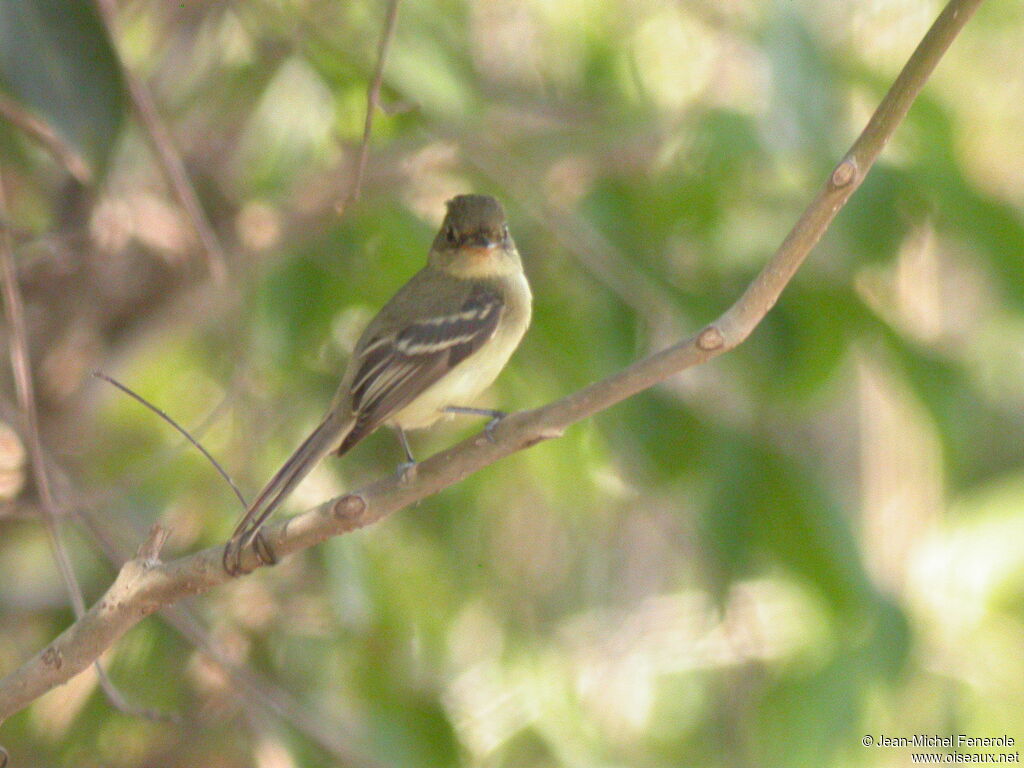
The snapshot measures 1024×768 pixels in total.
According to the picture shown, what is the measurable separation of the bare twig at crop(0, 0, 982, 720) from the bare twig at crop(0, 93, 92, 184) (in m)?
1.13

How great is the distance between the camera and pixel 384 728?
3.71 m

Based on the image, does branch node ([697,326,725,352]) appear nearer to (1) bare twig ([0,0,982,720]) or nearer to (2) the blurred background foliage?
(1) bare twig ([0,0,982,720])

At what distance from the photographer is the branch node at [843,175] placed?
6.22 ft

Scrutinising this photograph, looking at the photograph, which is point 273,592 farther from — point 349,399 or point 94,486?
point 349,399

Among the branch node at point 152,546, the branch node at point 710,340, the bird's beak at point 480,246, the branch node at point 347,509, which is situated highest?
the bird's beak at point 480,246

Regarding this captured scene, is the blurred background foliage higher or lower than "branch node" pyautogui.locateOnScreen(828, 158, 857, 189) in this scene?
higher

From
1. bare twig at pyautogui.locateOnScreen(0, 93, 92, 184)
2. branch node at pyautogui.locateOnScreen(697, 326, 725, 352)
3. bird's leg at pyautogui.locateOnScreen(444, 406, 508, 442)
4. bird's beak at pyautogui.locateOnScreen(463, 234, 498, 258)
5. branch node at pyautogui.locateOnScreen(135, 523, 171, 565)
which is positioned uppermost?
bird's beak at pyautogui.locateOnScreen(463, 234, 498, 258)

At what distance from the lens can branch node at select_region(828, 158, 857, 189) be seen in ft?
6.22

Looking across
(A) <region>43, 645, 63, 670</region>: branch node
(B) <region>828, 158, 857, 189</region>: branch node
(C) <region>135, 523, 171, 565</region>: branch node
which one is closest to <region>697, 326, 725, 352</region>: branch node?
(B) <region>828, 158, 857, 189</region>: branch node

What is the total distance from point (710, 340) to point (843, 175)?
324mm

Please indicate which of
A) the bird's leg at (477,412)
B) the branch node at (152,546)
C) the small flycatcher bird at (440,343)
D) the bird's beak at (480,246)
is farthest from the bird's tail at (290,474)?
the bird's beak at (480,246)

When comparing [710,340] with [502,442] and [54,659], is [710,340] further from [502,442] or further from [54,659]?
[54,659]

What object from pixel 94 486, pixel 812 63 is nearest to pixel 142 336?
pixel 94 486

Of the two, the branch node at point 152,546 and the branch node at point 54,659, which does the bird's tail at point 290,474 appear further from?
the branch node at point 54,659
